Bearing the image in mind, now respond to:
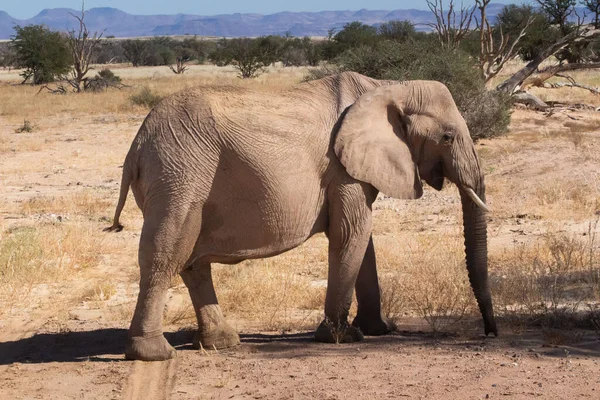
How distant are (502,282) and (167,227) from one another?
3.24m

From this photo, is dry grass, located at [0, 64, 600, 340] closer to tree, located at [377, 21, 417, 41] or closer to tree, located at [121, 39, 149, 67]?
tree, located at [377, 21, 417, 41]

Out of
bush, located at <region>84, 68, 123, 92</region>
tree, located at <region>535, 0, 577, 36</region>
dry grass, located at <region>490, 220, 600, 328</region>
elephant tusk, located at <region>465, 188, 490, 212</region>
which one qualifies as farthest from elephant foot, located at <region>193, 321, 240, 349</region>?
bush, located at <region>84, 68, 123, 92</region>

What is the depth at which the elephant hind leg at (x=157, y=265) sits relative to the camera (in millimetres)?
5613

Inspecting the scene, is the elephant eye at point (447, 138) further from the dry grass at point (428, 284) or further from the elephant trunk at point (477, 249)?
the dry grass at point (428, 284)

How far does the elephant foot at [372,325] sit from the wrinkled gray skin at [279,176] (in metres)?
0.23

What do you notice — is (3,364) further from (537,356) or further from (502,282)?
(502,282)

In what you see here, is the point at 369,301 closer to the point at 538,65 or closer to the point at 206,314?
the point at 206,314

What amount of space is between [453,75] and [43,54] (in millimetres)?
26461

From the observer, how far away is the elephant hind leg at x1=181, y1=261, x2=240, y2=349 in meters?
6.19

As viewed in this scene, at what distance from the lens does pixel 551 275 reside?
7.84 meters

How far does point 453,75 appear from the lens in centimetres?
1700

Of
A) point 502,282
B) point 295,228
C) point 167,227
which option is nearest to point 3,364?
point 167,227

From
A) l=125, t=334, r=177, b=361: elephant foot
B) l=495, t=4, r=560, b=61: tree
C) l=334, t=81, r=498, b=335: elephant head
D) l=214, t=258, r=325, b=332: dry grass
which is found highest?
l=495, t=4, r=560, b=61: tree

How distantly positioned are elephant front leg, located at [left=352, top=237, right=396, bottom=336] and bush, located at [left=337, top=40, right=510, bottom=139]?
10.5 m
